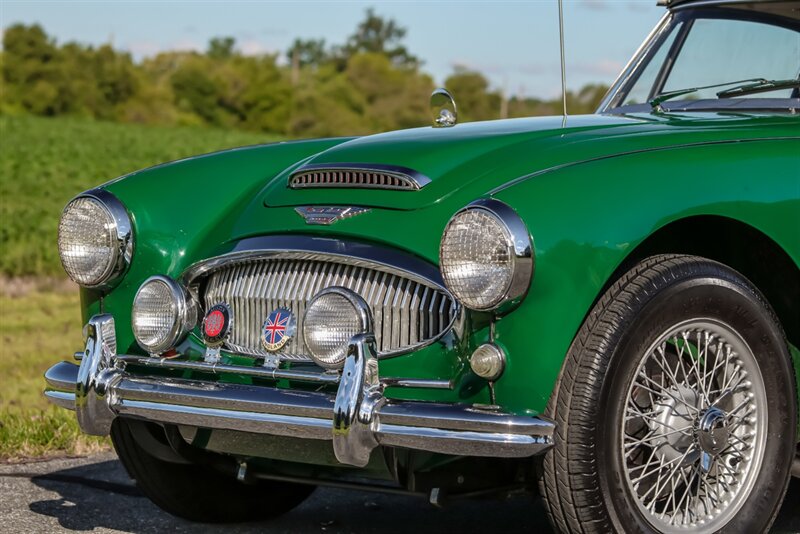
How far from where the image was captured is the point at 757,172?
3.34 meters

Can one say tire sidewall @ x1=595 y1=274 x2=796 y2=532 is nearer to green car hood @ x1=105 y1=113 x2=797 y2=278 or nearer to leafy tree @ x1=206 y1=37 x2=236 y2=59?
green car hood @ x1=105 y1=113 x2=797 y2=278

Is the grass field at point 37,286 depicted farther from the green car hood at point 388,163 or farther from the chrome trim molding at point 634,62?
the chrome trim molding at point 634,62

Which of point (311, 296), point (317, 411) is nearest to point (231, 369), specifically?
point (311, 296)

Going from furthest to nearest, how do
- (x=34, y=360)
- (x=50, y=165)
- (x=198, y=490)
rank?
(x=50, y=165), (x=34, y=360), (x=198, y=490)

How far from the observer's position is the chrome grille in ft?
10.1

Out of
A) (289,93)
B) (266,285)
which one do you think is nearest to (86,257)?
(266,285)

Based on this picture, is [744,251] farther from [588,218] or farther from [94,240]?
[94,240]

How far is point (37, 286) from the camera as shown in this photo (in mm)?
10688

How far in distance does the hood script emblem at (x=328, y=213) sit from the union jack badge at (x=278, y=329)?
0.28 m

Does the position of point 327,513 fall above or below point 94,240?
below

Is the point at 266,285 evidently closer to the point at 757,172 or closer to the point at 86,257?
the point at 86,257

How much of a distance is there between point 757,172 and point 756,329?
0.45 metres

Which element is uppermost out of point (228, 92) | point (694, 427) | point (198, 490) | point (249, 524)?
point (228, 92)

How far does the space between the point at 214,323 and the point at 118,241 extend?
482 mm
